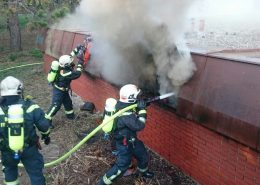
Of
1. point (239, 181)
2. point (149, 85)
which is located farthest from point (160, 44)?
point (239, 181)

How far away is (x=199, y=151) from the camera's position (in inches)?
193

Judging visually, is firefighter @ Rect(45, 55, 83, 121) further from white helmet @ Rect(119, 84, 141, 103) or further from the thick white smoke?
white helmet @ Rect(119, 84, 141, 103)

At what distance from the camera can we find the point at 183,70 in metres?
4.95

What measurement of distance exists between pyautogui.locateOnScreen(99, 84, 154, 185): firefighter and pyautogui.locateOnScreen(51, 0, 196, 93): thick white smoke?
2.23 ft

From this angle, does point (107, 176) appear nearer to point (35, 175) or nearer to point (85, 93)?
point (35, 175)

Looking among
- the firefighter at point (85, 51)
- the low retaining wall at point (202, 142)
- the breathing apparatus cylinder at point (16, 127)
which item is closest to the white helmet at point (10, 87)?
the breathing apparatus cylinder at point (16, 127)

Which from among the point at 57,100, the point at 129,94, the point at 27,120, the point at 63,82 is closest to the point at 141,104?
the point at 129,94

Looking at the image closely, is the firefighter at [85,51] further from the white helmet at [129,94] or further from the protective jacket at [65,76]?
the white helmet at [129,94]

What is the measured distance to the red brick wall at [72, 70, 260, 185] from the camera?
165 inches

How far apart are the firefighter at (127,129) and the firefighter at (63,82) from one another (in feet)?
9.29

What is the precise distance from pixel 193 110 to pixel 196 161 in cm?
76

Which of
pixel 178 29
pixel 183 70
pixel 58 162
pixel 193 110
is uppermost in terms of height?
pixel 178 29

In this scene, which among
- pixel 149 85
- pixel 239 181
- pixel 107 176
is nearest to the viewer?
pixel 239 181

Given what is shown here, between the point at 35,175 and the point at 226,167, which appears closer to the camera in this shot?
the point at 226,167
